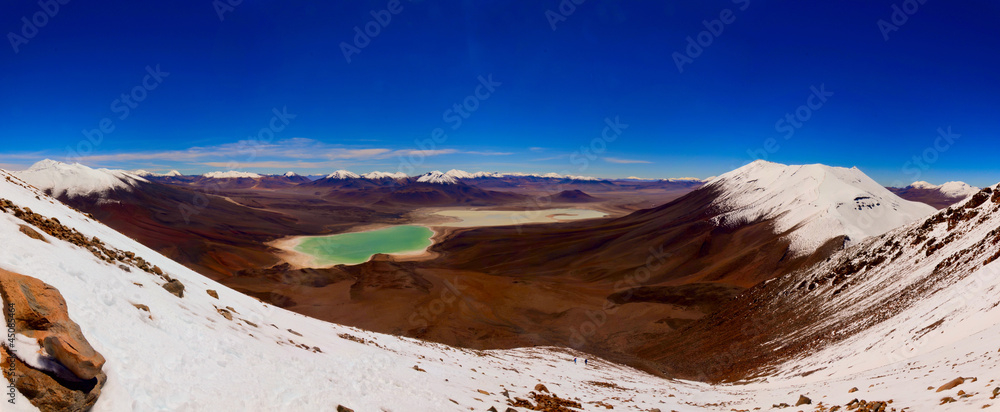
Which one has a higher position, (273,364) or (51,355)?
(51,355)

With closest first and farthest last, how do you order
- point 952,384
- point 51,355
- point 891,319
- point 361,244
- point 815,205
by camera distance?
point 51,355, point 952,384, point 891,319, point 815,205, point 361,244

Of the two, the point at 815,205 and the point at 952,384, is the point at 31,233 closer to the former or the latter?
the point at 952,384

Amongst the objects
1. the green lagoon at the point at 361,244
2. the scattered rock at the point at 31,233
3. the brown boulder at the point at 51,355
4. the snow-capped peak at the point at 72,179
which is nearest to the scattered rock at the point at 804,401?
the brown boulder at the point at 51,355

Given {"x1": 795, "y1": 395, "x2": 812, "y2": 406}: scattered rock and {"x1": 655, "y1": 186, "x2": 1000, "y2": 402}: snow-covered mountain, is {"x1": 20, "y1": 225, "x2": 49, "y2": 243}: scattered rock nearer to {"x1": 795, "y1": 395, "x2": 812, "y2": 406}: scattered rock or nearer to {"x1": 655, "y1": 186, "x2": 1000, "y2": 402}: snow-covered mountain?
{"x1": 655, "y1": 186, "x2": 1000, "y2": 402}: snow-covered mountain

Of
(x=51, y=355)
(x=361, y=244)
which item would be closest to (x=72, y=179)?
(x=361, y=244)

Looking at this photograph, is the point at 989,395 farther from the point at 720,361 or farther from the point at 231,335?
the point at 720,361

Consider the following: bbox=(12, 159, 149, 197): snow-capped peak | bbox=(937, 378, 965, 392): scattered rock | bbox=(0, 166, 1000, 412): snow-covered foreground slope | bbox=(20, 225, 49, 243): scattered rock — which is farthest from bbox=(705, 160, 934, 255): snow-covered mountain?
bbox=(12, 159, 149, 197): snow-capped peak
